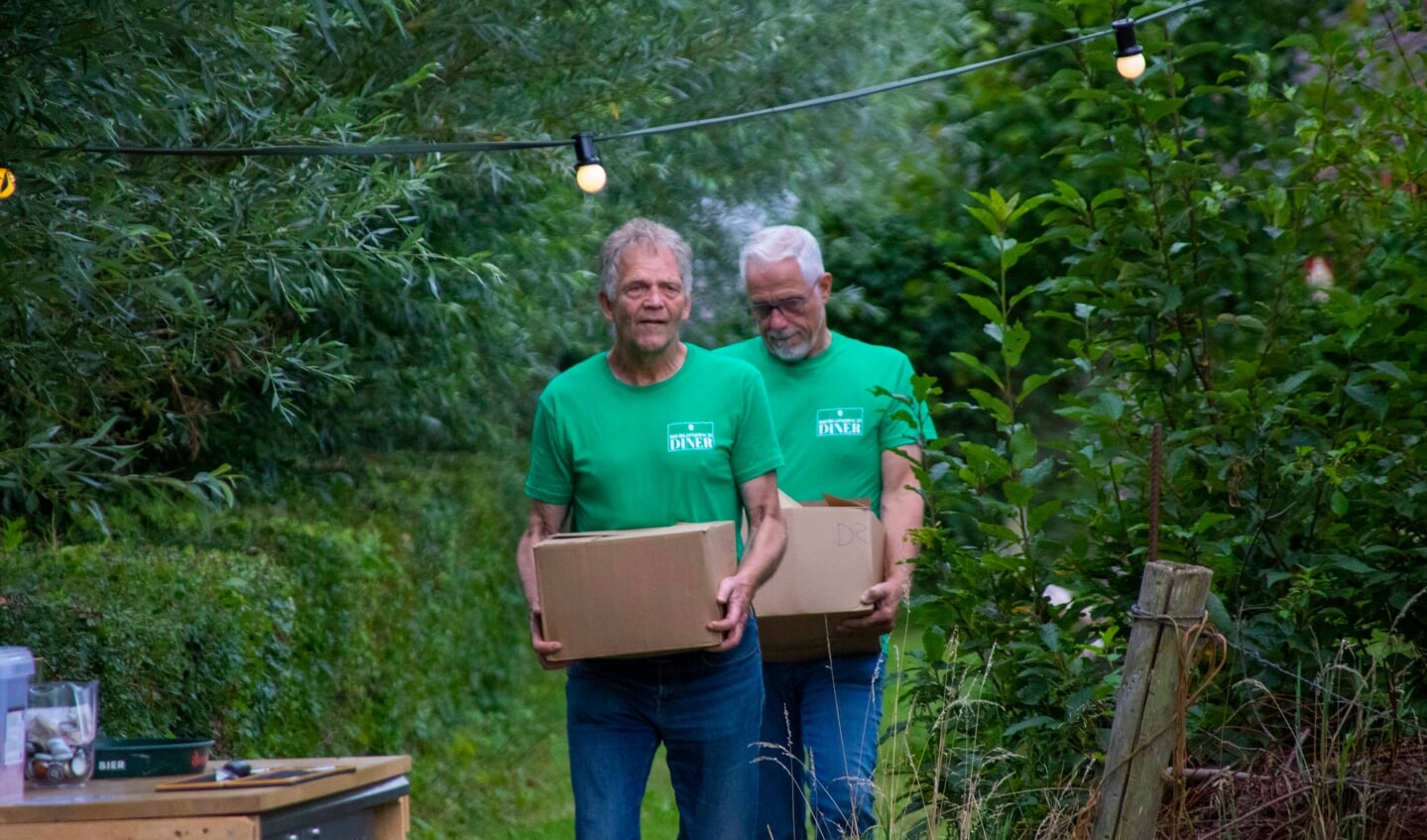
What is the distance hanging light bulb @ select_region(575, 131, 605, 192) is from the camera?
5176mm

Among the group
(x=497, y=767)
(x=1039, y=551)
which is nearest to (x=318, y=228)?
(x=1039, y=551)

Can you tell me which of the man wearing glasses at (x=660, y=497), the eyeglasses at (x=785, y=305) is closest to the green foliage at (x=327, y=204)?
the man wearing glasses at (x=660, y=497)

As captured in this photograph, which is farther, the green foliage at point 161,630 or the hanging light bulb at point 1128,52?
the green foliage at point 161,630

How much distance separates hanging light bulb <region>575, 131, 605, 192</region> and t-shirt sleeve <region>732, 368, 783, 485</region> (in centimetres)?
127

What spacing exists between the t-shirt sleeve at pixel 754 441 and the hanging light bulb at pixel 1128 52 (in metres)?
1.11

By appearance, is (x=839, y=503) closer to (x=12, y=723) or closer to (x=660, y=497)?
(x=660, y=497)

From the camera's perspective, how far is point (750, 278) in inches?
187

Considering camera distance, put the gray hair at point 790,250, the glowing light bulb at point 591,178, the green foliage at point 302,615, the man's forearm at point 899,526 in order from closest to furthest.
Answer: the man's forearm at point 899,526 → the gray hair at point 790,250 → the green foliage at point 302,615 → the glowing light bulb at point 591,178

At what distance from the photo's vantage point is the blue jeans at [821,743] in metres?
4.34

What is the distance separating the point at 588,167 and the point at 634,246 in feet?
4.08

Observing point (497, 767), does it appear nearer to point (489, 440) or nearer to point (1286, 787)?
point (489, 440)

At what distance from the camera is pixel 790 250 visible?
15.3ft

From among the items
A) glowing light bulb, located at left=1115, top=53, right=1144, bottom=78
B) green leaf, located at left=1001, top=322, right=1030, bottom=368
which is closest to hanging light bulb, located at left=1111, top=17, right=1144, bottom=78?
→ glowing light bulb, located at left=1115, top=53, right=1144, bottom=78

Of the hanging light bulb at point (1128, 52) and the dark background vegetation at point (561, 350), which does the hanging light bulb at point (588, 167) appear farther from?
the hanging light bulb at point (1128, 52)
